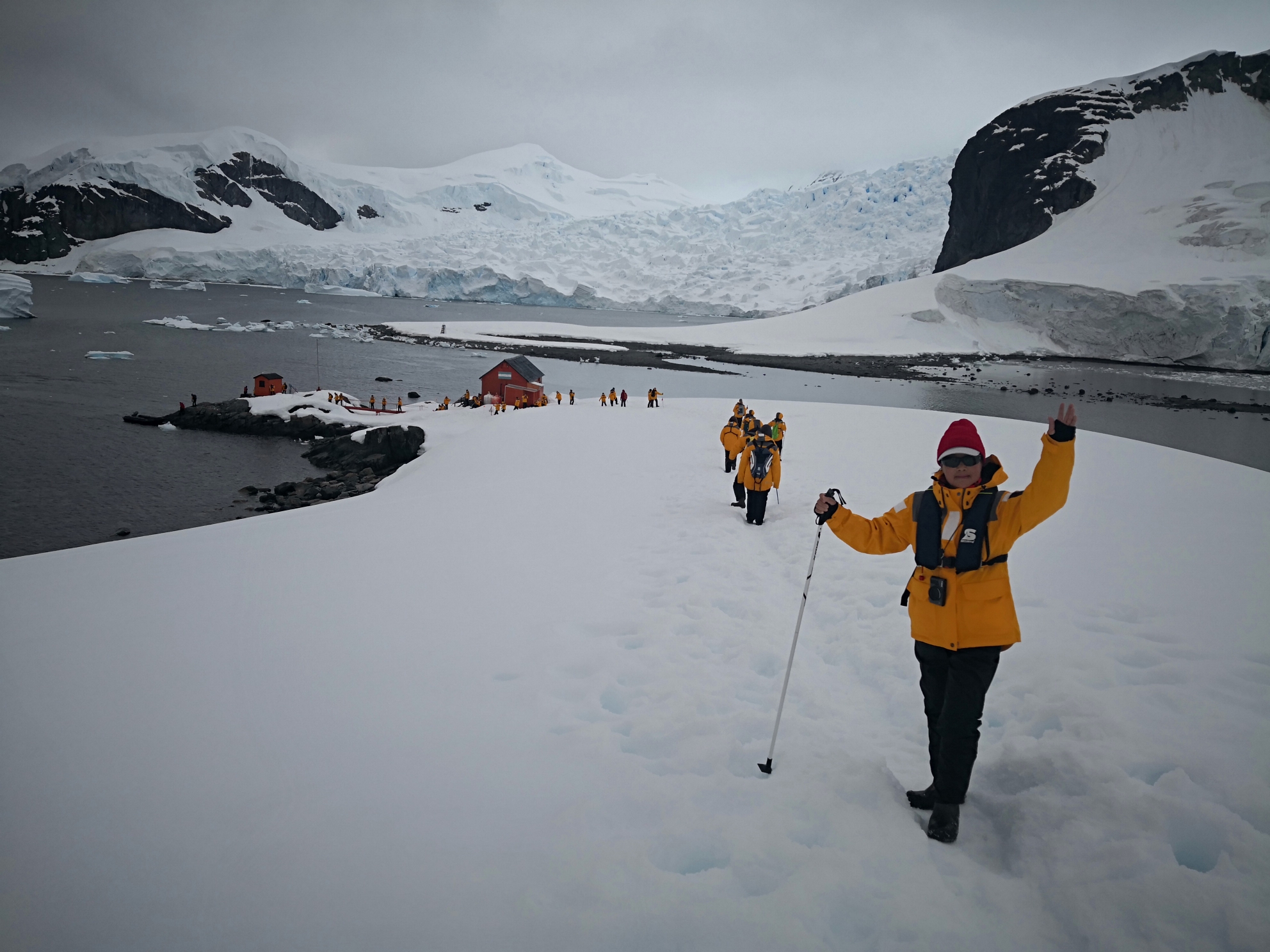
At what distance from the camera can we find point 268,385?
2945 centimetres

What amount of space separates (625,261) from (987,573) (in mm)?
132342

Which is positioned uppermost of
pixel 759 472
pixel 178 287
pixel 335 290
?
pixel 335 290

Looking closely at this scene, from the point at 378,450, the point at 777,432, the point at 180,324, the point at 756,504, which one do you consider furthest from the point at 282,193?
the point at 756,504

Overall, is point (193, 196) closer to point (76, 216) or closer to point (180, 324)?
point (76, 216)

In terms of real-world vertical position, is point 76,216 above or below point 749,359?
above

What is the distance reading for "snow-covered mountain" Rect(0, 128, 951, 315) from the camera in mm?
117875

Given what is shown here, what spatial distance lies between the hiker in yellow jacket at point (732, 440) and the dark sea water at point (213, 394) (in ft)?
43.2

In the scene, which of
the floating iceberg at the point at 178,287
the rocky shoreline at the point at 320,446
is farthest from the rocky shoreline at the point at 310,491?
the floating iceberg at the point at 178,287

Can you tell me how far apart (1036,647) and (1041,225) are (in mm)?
101075

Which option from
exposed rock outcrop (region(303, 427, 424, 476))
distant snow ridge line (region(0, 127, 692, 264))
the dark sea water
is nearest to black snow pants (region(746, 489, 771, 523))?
the dark sea water

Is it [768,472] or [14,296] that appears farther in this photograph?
[14,296]

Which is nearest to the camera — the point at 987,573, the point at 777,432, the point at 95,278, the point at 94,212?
the point at 987,573

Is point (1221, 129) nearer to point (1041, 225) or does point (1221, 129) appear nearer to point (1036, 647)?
point (1041, 225)

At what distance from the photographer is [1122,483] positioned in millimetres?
9516
